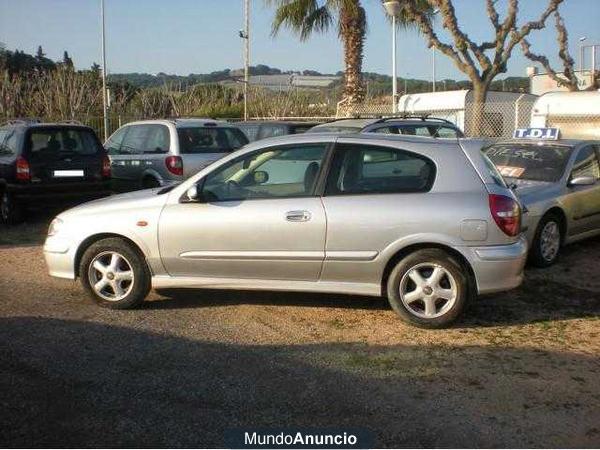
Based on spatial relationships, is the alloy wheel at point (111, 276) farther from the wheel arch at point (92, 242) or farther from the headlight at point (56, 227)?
the headlight at point (56, 227)

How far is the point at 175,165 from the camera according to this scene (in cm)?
1072

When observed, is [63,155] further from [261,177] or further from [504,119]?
[504,119]

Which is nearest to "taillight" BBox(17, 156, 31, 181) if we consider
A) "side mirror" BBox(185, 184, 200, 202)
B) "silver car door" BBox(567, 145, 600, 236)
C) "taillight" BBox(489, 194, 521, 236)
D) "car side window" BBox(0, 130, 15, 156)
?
"car side window" BBox(0, 130, 15, 156)

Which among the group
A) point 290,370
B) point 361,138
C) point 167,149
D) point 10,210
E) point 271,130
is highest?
point 271,130

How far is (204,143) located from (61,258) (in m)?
5.30

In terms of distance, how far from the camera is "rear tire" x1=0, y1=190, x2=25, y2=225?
1058cm

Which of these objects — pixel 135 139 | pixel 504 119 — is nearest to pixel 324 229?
pixel 135 139

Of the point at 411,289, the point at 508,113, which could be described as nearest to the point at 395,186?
the point at 411,289

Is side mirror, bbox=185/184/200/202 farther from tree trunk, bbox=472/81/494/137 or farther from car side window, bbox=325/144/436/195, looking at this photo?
tree trunk, bbox=472/81/494/137

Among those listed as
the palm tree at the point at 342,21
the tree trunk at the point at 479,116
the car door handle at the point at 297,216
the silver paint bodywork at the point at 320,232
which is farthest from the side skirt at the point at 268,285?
the palm tree at the point at 342,21

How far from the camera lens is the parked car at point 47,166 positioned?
407 inches

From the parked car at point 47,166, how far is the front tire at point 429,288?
6.56m

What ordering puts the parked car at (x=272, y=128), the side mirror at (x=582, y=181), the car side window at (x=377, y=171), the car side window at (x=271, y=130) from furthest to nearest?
the car side window at (x=271, y=130) < the parked car at (x=272, y=128) < the side mirror at (x=582, y=181) < the car side window at (x=377, y=171)

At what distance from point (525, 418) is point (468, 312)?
217 centimetres
